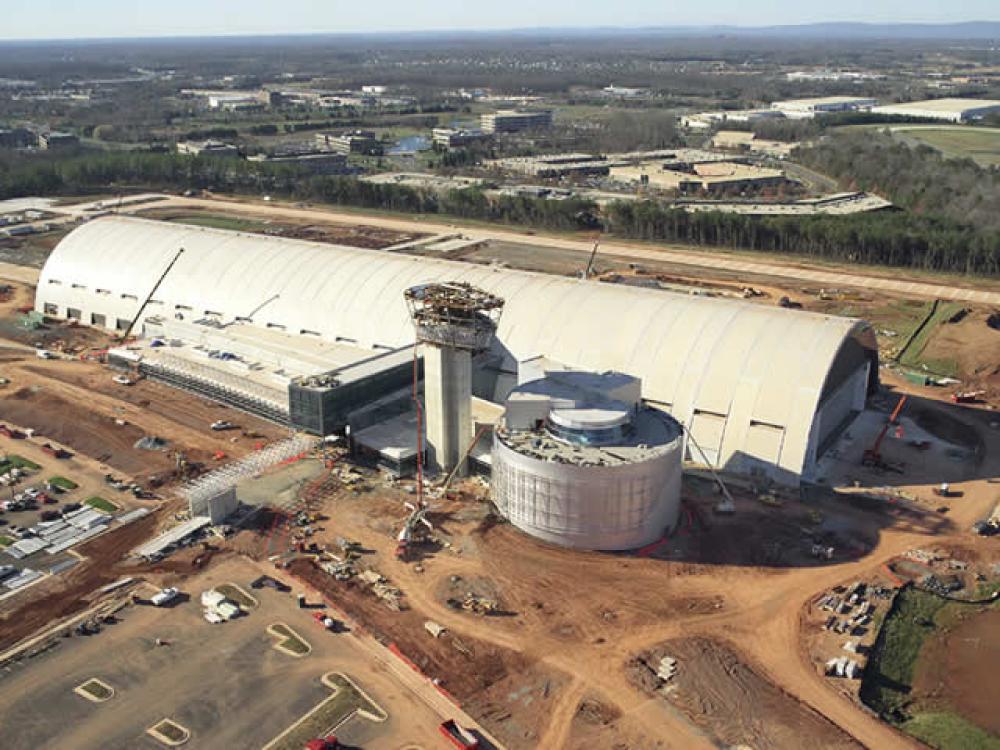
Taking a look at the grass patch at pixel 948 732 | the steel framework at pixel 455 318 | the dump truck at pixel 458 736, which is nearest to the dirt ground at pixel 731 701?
the grass patch at pixel 948 732

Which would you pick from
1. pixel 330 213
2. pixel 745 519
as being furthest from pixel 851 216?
pixel 745 519

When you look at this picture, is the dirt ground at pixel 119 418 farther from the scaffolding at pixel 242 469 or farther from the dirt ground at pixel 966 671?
the dirt ground at pixel 966 671

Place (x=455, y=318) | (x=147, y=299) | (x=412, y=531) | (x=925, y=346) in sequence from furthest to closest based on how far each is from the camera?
(x=147, y=299) < (x=925, y=346) < (x=455, y=318) < (x=412, y=531)

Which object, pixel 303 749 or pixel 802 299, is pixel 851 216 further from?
pixel 303 749

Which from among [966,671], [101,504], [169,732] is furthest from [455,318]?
[966,671]

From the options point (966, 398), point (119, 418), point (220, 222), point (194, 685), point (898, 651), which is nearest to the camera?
point (194, 685)

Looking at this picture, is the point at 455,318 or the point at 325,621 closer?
the point at 325,621

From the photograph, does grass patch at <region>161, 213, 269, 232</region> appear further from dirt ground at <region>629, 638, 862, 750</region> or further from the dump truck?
the dump truck

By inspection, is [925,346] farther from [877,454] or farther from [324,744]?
[324,744]
